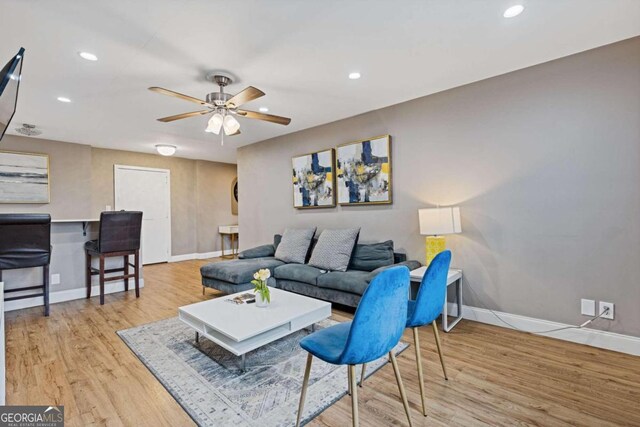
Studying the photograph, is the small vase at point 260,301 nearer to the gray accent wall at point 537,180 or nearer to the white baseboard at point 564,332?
the gray accent wall at point 537,180

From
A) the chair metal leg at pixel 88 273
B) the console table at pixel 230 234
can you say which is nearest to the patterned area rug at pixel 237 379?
the chair metal leg at pixel 88 273

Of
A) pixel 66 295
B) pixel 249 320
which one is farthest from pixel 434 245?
pixel 66 295

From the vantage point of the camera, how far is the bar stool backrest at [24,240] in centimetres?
313

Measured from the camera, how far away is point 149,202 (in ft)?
21.4

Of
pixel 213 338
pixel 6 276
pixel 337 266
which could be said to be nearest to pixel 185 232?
pixel 6 276

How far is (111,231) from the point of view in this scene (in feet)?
12.6

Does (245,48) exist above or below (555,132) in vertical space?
above

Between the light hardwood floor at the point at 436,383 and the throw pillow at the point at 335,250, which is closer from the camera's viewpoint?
the light hardwood floor at the point at 436,383

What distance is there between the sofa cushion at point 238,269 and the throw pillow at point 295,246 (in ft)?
0.43

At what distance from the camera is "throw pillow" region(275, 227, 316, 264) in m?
4.14

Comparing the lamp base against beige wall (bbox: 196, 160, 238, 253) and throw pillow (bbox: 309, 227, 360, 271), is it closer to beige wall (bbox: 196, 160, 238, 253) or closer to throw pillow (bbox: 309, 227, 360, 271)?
throw pillow (bbox: 309, 227, 360, 271)

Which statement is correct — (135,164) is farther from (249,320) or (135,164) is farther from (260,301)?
(249,320)

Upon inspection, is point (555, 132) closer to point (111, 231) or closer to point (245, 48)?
point (245, 48)

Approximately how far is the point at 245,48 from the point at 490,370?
3.02 metres
